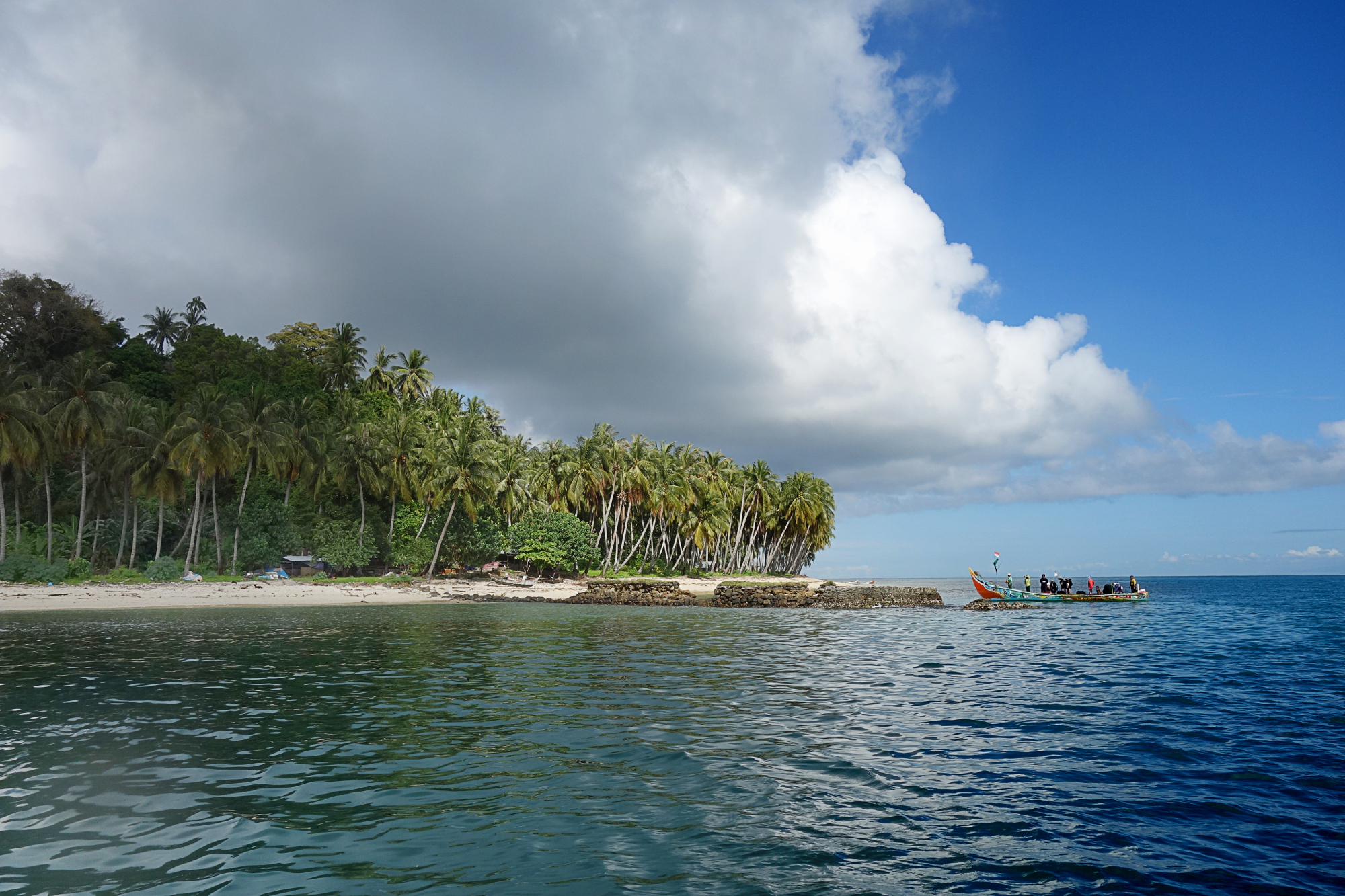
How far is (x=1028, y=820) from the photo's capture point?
8.45 meters

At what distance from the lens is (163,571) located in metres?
54.7

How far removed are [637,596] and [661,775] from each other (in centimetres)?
4816

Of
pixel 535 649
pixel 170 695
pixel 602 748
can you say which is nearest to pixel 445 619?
pixel 535 649

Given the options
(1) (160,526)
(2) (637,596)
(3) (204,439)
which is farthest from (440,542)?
(1) (160,526)

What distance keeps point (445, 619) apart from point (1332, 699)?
33.8 metres

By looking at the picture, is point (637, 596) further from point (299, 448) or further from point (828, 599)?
point (299, 448)

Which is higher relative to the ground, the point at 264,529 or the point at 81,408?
the point at 81,408

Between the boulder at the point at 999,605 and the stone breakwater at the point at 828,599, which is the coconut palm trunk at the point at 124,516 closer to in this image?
the stone breakwater at the point at 828,599

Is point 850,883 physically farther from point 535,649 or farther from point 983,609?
point 983,609

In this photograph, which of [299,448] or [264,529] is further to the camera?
[264,529]

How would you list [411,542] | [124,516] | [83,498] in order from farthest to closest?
[411,542], [124,516], [83,498]

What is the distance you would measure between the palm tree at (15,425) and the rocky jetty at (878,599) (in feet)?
186

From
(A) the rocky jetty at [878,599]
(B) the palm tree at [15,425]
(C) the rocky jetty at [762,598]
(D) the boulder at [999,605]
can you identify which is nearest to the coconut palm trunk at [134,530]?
(B) the palm tree at [15,425]

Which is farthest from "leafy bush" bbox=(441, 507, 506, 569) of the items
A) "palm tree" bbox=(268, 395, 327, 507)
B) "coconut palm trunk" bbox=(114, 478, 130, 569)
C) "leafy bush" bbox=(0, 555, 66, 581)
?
"leafy bush" bbox=(0, 555, 66, 581)
